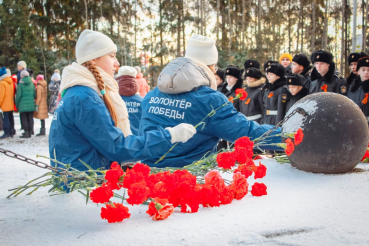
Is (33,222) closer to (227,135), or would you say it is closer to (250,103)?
(227,135)

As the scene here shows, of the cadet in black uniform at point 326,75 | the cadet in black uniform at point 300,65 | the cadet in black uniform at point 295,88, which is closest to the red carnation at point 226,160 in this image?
the cadet in black uniform at point 295,88

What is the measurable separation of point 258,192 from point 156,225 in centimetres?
123

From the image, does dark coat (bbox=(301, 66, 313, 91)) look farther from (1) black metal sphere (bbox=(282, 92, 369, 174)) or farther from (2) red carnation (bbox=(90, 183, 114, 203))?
(2) red carnation (bbox=(90, 183, 114, 203))

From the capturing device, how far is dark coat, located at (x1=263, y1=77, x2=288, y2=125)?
7.03m

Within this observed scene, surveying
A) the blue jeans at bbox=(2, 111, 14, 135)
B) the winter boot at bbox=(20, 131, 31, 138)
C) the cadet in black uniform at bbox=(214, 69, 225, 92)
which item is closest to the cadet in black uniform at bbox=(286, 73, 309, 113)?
the cadet in black uniform at bbox=(214, 69, 225, 92)

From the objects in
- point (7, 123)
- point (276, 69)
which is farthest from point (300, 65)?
point (7, 123)

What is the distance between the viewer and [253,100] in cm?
805

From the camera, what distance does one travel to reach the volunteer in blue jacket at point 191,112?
3523 millimetres

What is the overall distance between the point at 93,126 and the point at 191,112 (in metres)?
1.12

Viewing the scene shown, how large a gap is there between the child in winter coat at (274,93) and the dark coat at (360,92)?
124cm

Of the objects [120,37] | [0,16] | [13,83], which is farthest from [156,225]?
[120,37]

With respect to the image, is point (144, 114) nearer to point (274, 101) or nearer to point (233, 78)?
point (274, 101)

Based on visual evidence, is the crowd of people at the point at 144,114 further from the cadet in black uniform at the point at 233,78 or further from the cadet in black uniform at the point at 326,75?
the cadet in black uniform at the point at 233,78

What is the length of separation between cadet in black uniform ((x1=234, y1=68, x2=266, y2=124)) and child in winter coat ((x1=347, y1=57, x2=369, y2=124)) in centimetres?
197
